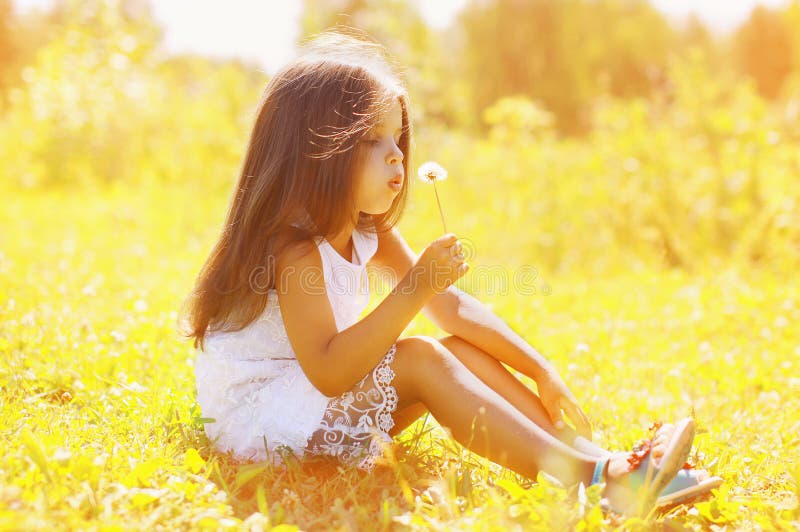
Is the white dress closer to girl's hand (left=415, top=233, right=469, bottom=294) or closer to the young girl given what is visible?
the young girl

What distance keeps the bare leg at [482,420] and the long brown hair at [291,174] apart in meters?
0.40

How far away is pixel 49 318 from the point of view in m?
2.66

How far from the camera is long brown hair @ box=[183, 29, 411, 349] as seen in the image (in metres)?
1.76

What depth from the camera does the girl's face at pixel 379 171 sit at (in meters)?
1.80

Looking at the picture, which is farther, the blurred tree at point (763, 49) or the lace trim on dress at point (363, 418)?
the blurred tree at point (763, 49)

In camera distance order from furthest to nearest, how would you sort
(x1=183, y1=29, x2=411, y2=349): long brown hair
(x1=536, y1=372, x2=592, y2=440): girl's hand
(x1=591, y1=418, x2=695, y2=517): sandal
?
(x1=536, y1=372, x2=592, y2=440): girl's hand → (x1=183, y1=29, x2=411, y2=349): long brown hair → (x1=591, y1=418, x2=695, y2=517): sandal

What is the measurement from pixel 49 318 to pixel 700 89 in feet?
13.7

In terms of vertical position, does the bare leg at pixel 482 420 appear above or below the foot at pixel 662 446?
above

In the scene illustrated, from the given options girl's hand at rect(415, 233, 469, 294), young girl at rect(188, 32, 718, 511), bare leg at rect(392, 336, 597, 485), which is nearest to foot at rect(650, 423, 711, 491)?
young girl at rect(188, 32, 718, 511)

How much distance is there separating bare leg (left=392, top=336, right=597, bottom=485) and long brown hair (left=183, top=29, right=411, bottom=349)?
40 centimetres

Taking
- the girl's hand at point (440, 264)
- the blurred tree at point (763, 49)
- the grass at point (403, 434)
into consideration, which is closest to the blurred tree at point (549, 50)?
the blurred tree at point (763, 49)

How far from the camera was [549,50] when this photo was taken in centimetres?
1427

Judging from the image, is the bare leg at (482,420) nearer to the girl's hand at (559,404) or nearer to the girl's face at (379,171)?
the girl's hand at (559,404)

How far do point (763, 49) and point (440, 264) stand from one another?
23446 mm
